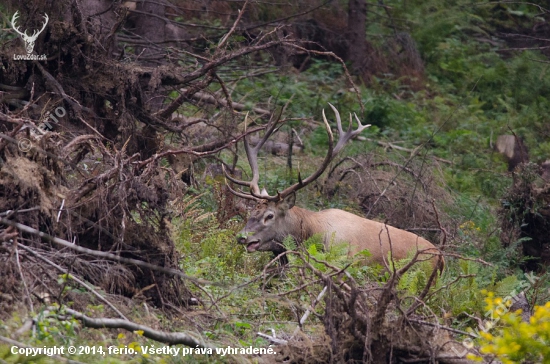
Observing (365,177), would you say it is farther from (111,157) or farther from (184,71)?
(111,157)

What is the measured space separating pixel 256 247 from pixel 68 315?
12.5 feet

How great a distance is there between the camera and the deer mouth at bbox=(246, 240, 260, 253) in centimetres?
862

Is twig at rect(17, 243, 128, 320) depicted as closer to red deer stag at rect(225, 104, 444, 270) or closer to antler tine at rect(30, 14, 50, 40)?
red deer stag at rect(225, 104, 444, 270)

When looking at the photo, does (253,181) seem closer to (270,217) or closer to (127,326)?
(270,217)

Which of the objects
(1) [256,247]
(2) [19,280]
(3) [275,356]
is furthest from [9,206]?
(1) [256,247]

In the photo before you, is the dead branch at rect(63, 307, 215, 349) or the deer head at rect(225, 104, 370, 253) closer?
the dead branch at rect(63, 307, 215, 349)

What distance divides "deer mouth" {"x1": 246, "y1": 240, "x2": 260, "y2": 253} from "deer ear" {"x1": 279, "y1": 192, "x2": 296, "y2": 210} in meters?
0.52

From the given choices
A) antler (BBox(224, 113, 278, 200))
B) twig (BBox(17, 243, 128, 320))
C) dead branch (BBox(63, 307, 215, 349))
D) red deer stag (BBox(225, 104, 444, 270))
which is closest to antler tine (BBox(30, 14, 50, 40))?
antler (BBox(224, 113, 278, 200))

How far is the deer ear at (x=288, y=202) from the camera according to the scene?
894cm

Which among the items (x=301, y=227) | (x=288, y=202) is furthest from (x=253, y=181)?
(x=301, y=227)

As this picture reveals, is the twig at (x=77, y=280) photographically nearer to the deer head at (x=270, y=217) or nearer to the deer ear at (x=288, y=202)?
the deer head at (x=270, y=217)

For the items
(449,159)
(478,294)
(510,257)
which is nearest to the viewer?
(478,294)

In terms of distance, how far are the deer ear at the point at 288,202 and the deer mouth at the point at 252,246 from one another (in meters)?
0.52

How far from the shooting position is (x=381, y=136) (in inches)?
575
